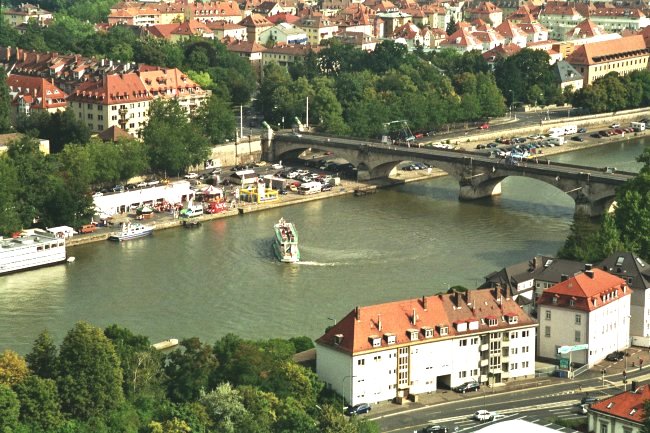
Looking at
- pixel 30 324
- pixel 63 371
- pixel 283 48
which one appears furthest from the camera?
pixel 283 48

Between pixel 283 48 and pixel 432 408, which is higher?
pixel 283 48

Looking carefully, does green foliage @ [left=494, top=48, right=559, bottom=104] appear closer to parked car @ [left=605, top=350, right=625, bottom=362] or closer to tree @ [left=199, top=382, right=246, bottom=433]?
parked car @ [left=605, top=350, right=625, bottom=362]

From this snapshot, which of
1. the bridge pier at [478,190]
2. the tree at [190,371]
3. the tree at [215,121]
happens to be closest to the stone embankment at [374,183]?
the bridge pier at [478,190]

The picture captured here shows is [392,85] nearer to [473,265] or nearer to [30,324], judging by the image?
[473,265]

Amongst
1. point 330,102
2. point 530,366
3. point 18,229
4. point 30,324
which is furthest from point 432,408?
point 330,102

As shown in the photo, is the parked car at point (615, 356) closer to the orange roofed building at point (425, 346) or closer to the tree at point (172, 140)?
the orange roofed building at point (425, 346)

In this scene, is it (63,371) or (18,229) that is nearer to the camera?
(63,371)
